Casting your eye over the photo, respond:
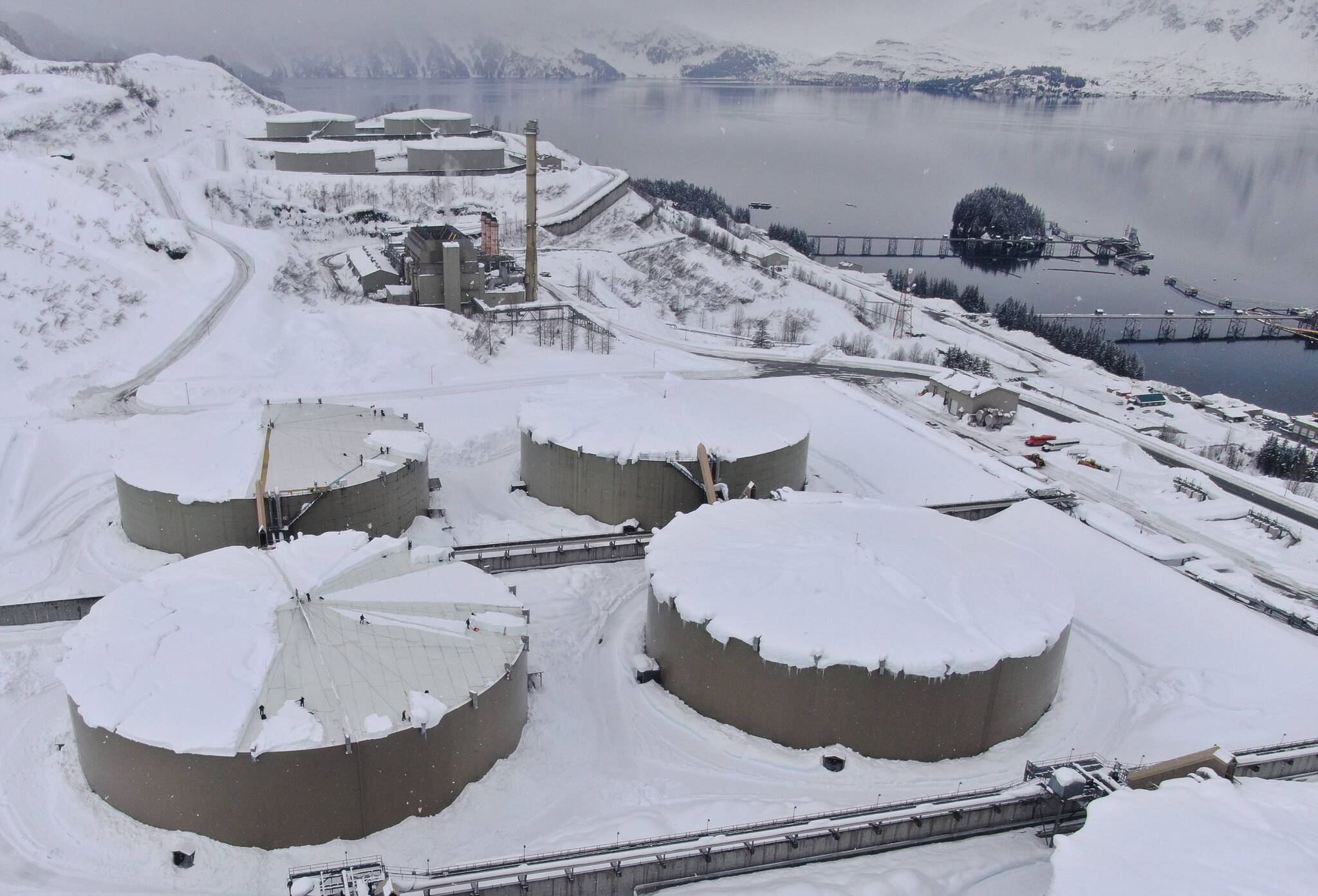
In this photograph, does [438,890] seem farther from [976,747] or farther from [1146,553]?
[1146,553]

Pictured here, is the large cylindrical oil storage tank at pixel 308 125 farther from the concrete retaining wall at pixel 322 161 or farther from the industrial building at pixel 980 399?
the industrial building at pixel 980 399

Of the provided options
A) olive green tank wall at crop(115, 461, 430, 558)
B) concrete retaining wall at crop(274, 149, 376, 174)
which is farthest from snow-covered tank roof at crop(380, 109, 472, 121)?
olive green tank wall at crop(115, 461, 430, 558)

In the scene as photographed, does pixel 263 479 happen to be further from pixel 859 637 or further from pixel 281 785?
pixel 859 637

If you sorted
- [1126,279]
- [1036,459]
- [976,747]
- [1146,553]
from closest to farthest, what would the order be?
[976,747] → [1146,553] → [1036,459] → [1126,279]

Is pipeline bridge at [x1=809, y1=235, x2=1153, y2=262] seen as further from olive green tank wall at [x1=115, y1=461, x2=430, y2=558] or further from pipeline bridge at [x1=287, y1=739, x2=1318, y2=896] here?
pipeline bridge at [x1=287, y1=739, x2=1318, y2=896]

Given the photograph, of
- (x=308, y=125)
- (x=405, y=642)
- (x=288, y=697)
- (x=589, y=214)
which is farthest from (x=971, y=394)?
(x=308, y=125)

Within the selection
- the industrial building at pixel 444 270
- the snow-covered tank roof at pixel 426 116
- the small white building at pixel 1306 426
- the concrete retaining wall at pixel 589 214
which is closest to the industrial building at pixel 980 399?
the small white building at pixel 1306 426

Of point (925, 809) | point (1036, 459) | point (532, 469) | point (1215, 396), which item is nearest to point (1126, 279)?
point (1215, 396)
